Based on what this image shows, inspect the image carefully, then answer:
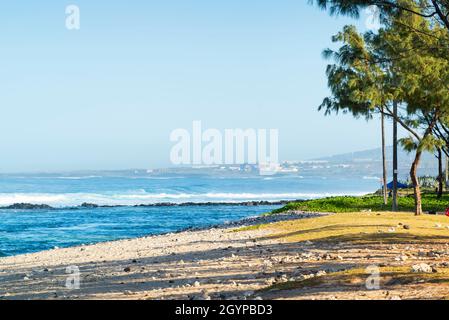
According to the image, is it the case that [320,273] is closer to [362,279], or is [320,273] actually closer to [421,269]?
[362,279]

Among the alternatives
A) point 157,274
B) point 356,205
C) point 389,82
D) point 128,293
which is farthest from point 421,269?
point 356,205

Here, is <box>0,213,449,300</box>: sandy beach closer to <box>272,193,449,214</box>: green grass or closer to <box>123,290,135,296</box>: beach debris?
<box>123,290,135,296</box>: beach debris

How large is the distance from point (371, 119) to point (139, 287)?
2060 cm

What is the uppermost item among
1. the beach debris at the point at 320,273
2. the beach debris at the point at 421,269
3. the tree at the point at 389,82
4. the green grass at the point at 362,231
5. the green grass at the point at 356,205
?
the tree at the point at 389,82

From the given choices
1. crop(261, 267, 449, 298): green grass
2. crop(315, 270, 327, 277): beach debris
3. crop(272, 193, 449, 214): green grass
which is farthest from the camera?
crop(272, 193, 449, 214): green grass

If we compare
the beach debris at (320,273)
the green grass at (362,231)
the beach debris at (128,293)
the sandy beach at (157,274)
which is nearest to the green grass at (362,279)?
the beach debris at (320,273)

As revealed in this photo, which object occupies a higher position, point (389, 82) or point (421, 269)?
point (389, 82)

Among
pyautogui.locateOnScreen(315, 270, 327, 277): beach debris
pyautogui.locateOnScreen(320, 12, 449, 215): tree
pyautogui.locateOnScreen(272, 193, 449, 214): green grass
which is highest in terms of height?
pyautogui.locateOnScreen(320, 12, 449, 215): tree

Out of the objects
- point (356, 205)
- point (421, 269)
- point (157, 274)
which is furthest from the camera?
point (356, 205)

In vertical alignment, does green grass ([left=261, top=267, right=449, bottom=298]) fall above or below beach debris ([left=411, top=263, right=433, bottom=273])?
below

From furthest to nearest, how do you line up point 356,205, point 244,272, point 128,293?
point 356,205 → point 244,272 → point 128,293

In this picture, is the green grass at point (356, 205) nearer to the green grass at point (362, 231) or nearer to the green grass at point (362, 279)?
the green grass at point (362, 231)

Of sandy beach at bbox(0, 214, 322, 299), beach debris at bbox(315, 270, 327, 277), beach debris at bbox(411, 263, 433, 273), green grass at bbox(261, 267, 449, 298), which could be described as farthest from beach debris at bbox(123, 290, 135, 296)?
beach debris at bbox(411, 263, 433, 273)

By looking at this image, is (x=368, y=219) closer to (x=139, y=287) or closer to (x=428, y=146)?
(x=428, y=146)
